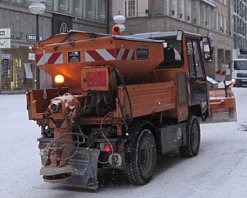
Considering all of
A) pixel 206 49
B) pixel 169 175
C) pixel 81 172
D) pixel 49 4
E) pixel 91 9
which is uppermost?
pixel 91 9

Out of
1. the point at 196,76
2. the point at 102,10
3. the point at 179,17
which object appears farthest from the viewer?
the point at 179,17

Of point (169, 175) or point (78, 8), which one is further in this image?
point (78, 8)

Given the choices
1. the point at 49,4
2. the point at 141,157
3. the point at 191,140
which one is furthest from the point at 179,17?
the point at 141,157

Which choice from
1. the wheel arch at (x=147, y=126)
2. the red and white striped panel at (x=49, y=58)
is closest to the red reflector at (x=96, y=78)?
the red and white striped panel at (x=49, y=58)

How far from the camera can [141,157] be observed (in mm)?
7539

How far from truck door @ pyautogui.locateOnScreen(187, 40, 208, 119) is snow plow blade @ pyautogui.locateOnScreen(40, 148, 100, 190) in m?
3.27

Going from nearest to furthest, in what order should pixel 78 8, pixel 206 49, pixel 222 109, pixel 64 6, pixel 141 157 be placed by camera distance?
1. pixel 141 157
2. pixel 206 49
3. pixel 222 109
4. pixel 64 6
5. pixel 78 8

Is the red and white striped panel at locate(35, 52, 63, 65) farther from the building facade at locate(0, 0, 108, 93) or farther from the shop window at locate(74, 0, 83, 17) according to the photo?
the shop window at locate(74, 0, 83, 17)

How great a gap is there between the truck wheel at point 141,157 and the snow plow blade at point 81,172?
1.75 ft

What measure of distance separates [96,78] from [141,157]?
1.43 m

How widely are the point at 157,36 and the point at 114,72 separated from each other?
288 centimetres

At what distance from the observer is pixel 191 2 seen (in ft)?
172

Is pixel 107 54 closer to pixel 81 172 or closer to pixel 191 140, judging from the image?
pixel 81 172

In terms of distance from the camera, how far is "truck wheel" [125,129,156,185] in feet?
23.7
